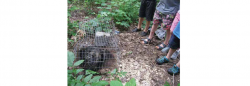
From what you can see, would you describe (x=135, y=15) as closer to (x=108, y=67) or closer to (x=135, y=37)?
(x=135, y=37)

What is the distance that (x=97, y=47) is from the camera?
1919 millimetres

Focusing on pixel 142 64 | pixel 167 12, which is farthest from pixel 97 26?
pixel 167 12

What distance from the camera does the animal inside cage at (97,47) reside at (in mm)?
1754

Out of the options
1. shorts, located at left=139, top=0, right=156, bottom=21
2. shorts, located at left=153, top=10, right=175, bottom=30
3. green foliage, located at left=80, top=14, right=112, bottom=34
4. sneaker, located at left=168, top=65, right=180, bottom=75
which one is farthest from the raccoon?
shorts, located at left=139, top=0, right=156, bottom=21

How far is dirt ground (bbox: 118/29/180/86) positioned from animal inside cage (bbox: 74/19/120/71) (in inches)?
7.5

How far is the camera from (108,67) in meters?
1.85

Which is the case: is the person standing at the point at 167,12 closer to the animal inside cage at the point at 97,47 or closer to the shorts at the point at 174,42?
the shorts at the point at 174,42

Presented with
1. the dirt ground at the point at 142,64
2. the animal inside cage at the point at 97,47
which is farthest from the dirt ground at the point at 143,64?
the animal inside cage at the point at 97,47

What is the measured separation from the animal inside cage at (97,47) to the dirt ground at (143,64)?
19 cm

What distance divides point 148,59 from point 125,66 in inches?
16.4

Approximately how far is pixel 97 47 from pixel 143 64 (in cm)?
68

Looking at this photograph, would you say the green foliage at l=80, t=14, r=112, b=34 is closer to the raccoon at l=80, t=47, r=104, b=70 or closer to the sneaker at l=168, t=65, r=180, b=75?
the raccoon at l=80, t=47, r=104, b=70

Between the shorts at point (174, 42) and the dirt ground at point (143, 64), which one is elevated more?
the shorts at point (174, 42)

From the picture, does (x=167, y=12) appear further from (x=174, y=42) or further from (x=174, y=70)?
(x=174, y=70)
